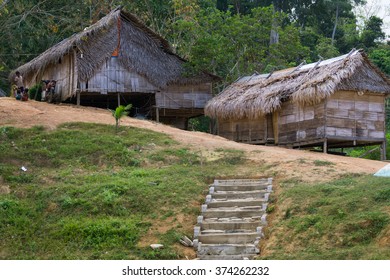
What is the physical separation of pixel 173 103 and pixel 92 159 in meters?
9.99

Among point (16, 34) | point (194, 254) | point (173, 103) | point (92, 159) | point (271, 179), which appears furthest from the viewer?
point (16, 34)

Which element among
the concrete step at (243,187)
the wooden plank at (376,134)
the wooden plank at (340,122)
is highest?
the wooden plank at (340,122)

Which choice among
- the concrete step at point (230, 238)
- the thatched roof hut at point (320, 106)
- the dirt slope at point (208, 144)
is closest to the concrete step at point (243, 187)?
the dirt slope at point (208, 144)

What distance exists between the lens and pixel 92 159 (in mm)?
19844

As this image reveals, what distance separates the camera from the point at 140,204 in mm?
16203

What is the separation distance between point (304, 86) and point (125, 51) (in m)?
7.93

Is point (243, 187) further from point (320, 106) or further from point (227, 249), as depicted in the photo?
point (320, 106)

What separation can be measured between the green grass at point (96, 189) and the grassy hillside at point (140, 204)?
2cm

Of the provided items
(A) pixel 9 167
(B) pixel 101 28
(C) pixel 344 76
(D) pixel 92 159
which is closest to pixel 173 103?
(B) pixel 101 28

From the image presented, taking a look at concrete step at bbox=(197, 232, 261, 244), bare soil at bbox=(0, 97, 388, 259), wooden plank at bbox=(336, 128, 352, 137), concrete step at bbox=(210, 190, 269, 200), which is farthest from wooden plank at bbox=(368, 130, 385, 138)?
concrete step at bbox=(197, 232, 261, 244)

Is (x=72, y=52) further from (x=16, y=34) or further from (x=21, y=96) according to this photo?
(x=16, y=34)

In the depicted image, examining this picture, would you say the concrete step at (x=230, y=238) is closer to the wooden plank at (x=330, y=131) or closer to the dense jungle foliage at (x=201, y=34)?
the wooden plank at (x=330, y=131)

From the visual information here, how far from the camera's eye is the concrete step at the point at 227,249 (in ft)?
46.3

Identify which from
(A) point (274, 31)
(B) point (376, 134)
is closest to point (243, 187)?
(B) point (376, 134)
